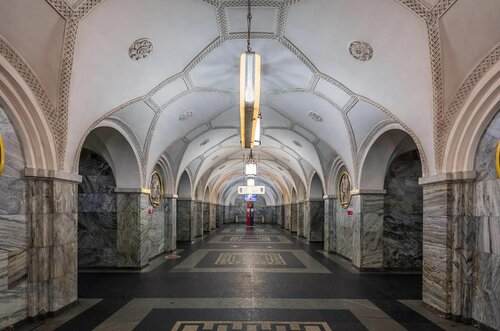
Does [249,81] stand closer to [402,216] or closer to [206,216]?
[402,216]

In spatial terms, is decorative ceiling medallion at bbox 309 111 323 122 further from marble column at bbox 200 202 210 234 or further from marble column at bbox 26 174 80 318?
marble column at bbox 200 202 210 234

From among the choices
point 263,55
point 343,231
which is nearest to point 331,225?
point 343,231

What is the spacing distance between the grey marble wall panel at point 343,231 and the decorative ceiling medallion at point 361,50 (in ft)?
16.1

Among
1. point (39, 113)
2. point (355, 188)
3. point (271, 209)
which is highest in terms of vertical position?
point (39, 113)

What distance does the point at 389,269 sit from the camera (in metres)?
9.23

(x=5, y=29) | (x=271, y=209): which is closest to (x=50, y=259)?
(x=5, y=29)

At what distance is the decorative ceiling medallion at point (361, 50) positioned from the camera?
5664mm

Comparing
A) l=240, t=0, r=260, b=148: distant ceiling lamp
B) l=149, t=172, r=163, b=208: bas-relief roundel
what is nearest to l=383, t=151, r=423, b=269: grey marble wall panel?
l=240, t=0, r=260, b=148: distant ceiling lamp

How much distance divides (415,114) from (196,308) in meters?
4.91

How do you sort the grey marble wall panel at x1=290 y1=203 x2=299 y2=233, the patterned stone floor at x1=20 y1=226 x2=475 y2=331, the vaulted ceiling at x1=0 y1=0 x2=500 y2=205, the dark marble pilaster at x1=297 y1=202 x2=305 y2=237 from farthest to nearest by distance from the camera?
the grey marble wall panel at x1=290 y1=203 x2=299 y2=233
the dark marble pilaster at x1=297 y1=202 x2=305 y2=237
the patterned stone floor at x1=20 y1=226 x2=475 y2=331
the vaulted ceiling at x1=0 y1=0 x2=500 y2=205

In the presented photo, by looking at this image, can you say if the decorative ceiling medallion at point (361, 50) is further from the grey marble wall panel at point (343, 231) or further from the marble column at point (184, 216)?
the marble column at point (184, 216)

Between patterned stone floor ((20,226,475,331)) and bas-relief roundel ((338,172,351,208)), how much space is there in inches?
80.3

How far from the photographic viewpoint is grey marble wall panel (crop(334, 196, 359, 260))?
35.3 ft

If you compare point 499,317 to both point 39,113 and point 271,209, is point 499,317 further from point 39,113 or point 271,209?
point 271,209
